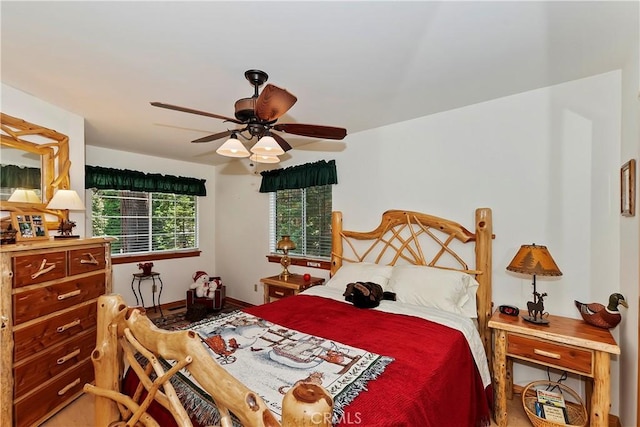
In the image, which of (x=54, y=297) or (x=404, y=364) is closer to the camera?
(x=404, y=364)

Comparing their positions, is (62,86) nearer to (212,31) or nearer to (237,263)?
(212,31)

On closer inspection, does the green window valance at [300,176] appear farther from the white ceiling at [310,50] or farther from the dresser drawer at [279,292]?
the dresser drawer at [279,292]

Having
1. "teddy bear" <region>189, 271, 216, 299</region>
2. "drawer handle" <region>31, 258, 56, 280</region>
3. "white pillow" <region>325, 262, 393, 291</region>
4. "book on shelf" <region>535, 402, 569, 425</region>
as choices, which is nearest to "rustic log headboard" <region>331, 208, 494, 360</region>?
"white pillow" <region>325, 262, 393, 291</region>

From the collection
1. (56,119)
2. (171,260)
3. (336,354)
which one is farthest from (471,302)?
(171,260)

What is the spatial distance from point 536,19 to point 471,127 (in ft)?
3.98

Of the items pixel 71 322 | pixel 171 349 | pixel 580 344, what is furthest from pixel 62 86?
pixel 580 344

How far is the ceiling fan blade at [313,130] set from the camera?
1926 mm

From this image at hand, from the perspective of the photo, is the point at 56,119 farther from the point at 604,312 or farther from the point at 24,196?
the point at 604,312

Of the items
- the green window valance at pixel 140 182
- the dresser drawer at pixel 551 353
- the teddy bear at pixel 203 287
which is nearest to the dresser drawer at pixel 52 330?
the teddy bear at pixel 203 287

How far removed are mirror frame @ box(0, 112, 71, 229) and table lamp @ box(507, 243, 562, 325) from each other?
3817 mm

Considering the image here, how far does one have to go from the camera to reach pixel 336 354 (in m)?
1.61

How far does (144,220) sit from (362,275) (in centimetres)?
365

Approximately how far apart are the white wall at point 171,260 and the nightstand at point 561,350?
180 inches

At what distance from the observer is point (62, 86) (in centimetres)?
223
